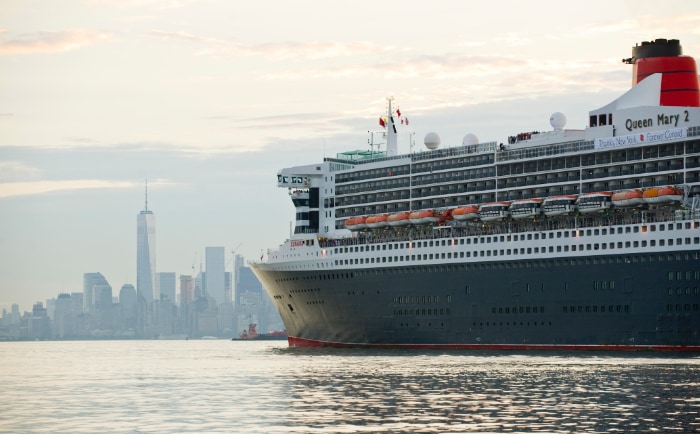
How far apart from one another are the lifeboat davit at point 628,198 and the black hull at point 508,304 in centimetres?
418

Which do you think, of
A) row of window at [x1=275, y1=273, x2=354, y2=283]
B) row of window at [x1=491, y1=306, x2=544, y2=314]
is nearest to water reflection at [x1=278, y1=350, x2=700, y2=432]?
row of window at [x1=491, y1=306, x2=544, y2=314]

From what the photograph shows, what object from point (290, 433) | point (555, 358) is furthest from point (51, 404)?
point (555, 358)

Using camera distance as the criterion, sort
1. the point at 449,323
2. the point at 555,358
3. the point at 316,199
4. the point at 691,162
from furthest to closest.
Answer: the point at 316,199 < the point at 449,323 < the point at 691,162 < the point at 555,358

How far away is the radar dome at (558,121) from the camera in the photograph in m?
98.2

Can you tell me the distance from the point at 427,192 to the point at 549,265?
1894cm

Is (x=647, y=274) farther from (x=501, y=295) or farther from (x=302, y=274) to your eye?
(x=302, y=274)

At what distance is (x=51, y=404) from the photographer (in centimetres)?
5475

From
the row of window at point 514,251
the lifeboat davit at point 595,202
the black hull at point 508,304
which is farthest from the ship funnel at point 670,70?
the black hull at point 508,304

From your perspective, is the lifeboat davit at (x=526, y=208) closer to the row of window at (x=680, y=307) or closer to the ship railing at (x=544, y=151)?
the ship railing at (x=544, y=151)

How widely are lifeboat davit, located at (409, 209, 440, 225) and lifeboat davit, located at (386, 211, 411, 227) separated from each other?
44cm

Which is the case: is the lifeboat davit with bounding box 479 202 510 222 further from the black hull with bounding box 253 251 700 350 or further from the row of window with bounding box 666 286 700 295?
the row of window with bounding box 666 286 700 295

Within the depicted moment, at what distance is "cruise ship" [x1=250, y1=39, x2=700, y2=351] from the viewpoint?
8288 cm

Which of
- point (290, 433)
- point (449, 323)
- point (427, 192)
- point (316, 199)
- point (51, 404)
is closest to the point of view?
point (290, 433)

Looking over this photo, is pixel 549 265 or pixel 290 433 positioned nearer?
pixel 290 433
